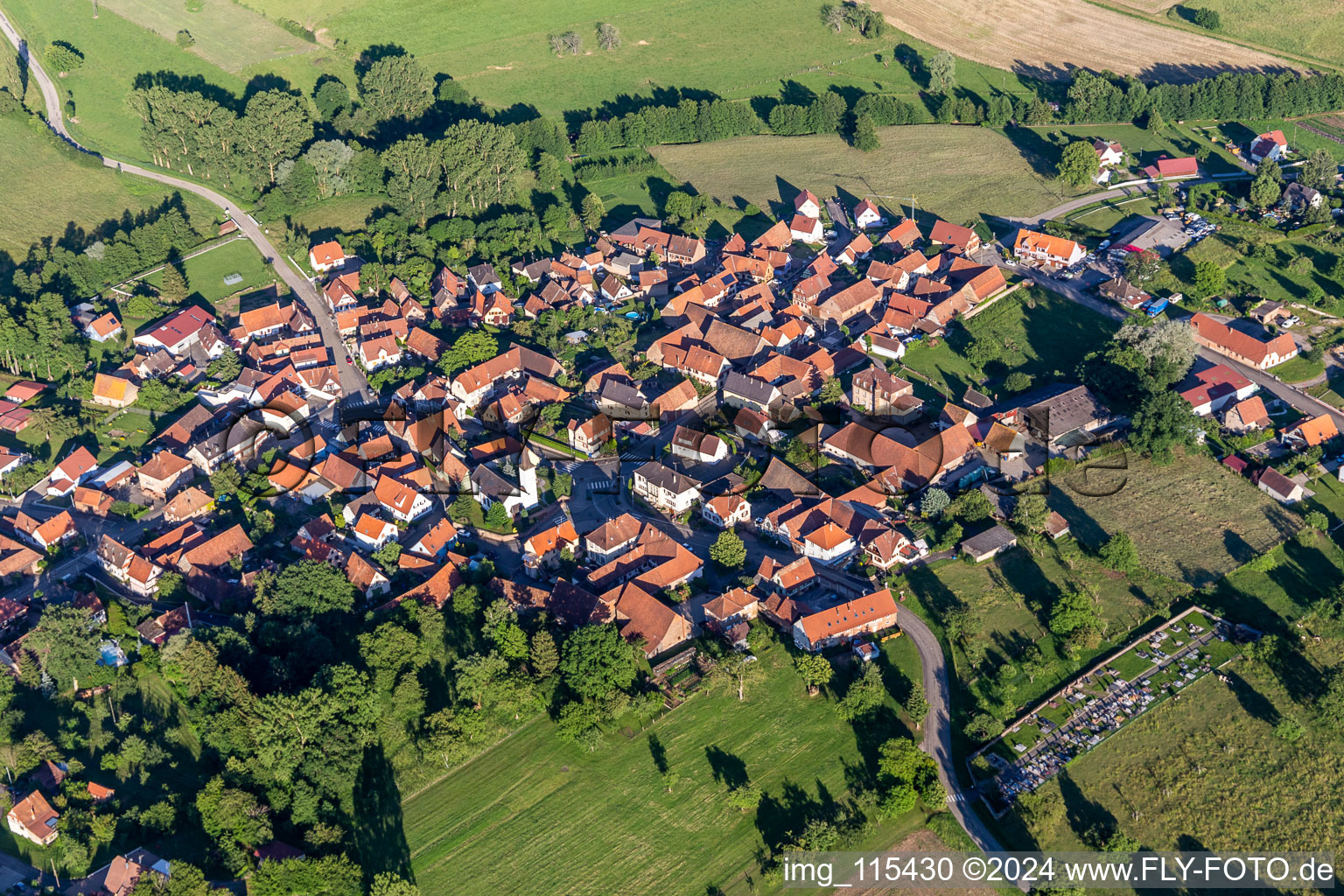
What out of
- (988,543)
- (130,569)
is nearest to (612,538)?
(988,543)

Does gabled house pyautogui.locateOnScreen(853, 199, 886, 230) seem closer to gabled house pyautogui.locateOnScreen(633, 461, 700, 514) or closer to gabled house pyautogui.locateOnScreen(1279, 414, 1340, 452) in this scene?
gabled house pyautogui.locateOnScreen(633, 461, 700, 514)

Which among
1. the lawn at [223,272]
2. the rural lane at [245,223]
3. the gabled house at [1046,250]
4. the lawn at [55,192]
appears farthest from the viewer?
the lawn at [55,192]

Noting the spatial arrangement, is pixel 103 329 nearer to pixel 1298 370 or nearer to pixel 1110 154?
pixel 1298 370

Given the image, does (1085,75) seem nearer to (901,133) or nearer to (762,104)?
(901,133)

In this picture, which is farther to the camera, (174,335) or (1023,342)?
(174,335)

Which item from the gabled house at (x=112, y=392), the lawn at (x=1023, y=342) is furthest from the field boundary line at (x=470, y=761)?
the gabled house at (x=112, y=392)

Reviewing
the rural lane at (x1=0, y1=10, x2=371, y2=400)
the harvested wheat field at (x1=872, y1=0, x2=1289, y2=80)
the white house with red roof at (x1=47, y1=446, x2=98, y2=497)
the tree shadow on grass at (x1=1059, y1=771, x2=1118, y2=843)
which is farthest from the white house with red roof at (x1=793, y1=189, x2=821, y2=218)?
the white house with red roof at (x1=47, y1=446, x2=98, y2=497)

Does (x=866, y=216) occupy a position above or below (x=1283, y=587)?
above

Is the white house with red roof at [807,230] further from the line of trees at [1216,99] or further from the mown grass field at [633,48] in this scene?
the line of trees at [1216,99]
